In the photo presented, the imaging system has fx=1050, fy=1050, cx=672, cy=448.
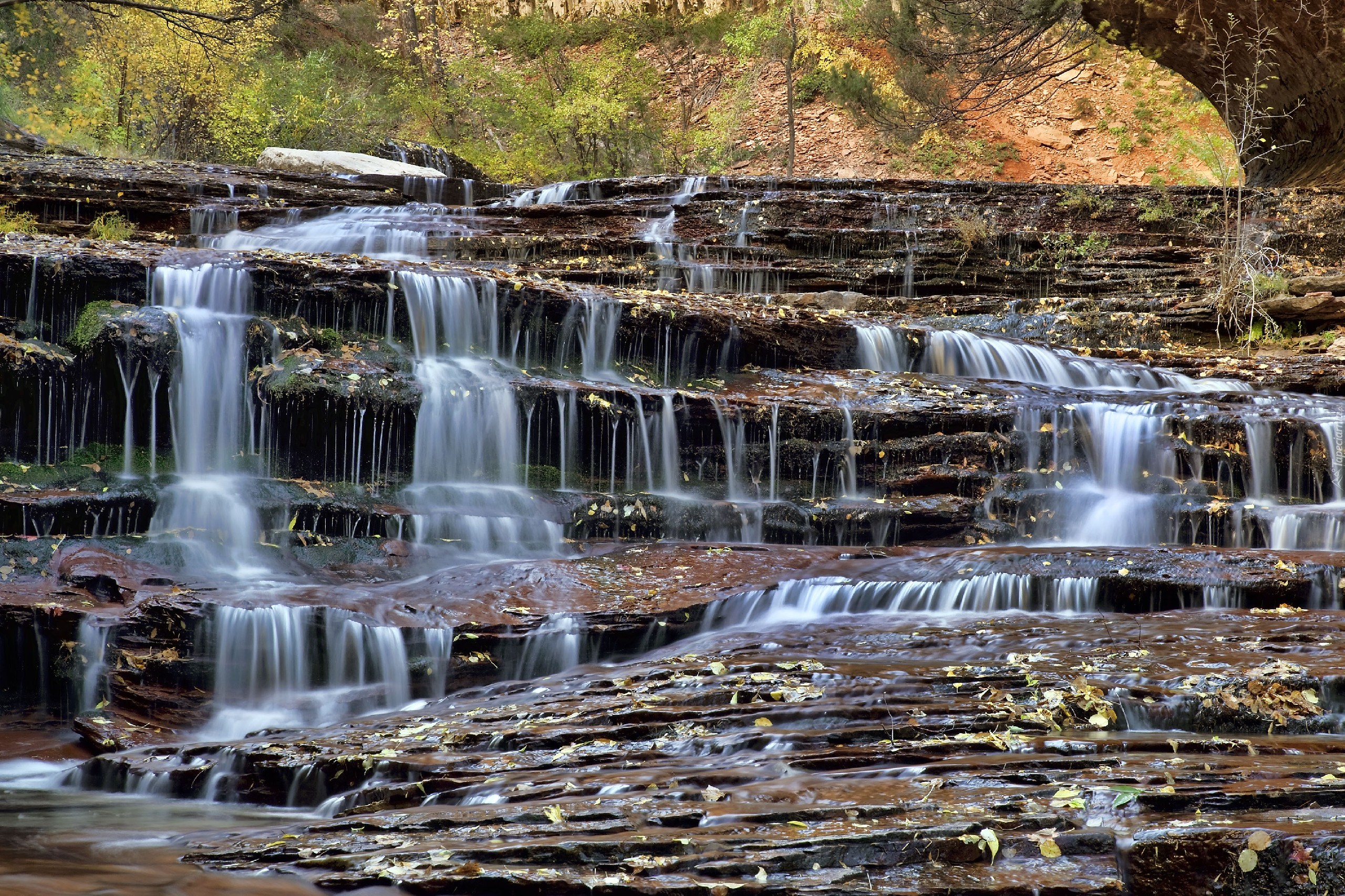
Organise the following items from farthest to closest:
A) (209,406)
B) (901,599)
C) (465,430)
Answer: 1. (465,430)
2. (209,406)
3. (901,599)

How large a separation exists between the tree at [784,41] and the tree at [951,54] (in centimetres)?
139

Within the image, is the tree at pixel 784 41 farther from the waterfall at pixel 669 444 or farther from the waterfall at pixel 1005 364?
the waterfall at pixel 669 444

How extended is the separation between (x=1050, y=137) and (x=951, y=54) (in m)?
10.8

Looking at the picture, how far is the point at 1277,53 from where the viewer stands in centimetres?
1516

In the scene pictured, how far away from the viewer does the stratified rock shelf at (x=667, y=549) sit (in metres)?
3.91

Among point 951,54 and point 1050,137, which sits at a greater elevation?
point 1050,137

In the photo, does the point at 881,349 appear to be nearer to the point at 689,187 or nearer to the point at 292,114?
the point at 689,187

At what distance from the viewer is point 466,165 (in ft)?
74.9

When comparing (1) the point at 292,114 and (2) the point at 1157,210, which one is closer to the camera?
(2) the point at 1157,210

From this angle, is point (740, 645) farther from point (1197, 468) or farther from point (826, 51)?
point (826, 51)

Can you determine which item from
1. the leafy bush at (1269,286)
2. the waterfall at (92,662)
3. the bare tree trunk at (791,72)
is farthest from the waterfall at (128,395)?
the bare tree trunk at (791,72)

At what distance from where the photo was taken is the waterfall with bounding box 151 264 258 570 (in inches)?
326

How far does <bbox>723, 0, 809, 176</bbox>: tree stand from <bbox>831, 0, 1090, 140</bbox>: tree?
1387 millimetres

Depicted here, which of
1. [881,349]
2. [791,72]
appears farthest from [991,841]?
[791,72]
